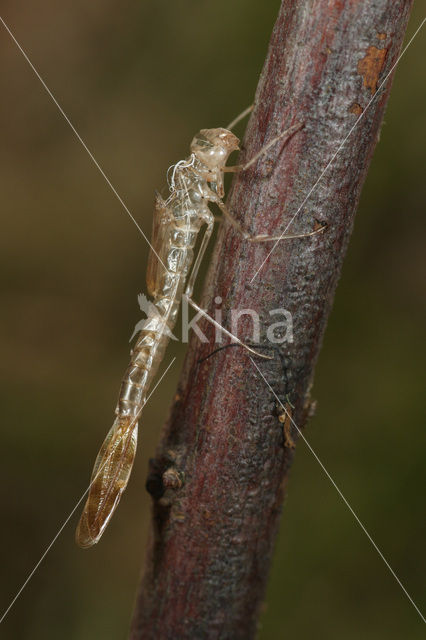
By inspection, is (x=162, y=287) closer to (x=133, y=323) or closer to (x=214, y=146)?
(x=214, y=146)

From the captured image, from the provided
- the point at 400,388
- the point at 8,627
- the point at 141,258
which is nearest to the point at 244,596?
the point at 400,388

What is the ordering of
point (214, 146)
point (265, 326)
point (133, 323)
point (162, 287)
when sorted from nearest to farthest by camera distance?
point (265, 326) < point (214, 146) < point (162, 287) < point (133, 323)

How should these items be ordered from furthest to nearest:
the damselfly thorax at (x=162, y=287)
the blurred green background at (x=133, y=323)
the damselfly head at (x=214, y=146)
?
the blurred green background at (x=133, y=323) → the damselfly head at (x=214, y=146) → the damselfly thorax at (x=162, y=287)

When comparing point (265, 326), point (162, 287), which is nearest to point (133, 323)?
point (162, 287)

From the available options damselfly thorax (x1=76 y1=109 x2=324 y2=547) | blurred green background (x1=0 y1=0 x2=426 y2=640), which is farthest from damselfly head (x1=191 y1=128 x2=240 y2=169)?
blurred green background (x1=0 y1=0 x2=426 y2=640)

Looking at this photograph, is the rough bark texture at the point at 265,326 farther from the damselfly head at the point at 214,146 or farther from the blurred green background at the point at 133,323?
the blurred green background at the point at 133,323

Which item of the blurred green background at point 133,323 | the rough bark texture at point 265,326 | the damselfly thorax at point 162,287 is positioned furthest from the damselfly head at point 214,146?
the blurred green background at point 133,323

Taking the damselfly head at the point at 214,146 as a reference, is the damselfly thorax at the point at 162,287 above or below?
below

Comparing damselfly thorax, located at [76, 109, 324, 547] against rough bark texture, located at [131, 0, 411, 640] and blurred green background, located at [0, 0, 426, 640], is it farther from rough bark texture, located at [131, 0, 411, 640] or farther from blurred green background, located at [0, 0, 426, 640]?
blurred green background, located at [0, 0, 426, 640]
